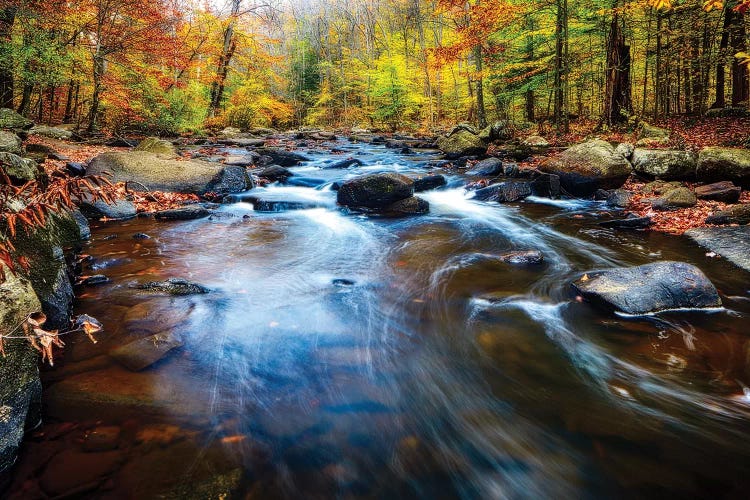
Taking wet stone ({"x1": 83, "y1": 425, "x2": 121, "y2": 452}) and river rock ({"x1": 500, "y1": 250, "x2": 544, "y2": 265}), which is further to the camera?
river rock ({"x1": 500, "y1": 250, "x2": 544, "y2": 265})

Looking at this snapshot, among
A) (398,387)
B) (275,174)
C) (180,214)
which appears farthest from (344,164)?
(398,387)

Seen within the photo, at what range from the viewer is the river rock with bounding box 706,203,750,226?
6.41m

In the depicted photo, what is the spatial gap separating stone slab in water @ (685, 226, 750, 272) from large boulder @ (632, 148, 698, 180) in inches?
135

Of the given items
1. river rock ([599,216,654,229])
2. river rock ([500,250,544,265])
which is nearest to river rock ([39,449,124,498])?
river rock ([500,250,544,265])

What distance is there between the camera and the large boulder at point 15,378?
2027mm

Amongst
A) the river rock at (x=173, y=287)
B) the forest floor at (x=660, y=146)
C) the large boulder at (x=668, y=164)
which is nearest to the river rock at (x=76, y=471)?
the river rock at (x=173, y=287)

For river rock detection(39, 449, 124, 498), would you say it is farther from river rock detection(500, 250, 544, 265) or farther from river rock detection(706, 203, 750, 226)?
river rock detection(706, 203, 750, 226)

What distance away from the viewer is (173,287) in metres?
4.33

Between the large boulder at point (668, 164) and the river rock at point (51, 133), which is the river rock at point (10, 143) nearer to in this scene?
the river rock at point (51, 133)

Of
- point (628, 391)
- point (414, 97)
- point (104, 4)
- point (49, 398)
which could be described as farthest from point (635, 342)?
point (414, 97)

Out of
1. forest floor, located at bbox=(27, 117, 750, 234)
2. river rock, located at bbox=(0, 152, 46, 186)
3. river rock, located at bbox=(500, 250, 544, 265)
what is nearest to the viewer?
river rock, located at bbox=(0, 152, 46, 186)

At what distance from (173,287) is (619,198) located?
8823 millimetres

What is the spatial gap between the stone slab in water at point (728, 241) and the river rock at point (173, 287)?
6.78 m

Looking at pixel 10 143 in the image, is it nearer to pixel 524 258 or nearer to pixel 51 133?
pixel 51 133
